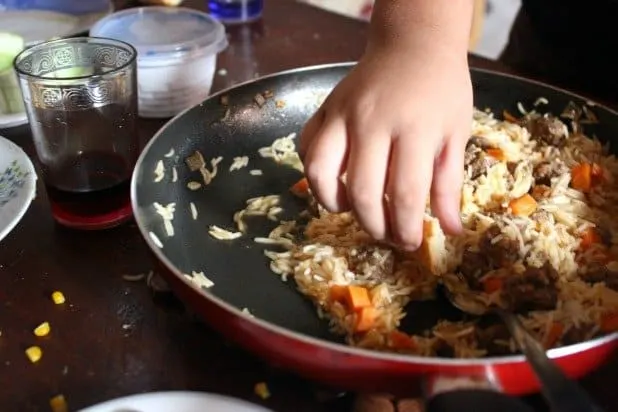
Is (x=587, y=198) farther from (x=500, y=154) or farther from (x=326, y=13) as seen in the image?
(x=326, y=13)

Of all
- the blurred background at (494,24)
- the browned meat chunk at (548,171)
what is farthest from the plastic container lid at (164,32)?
the blurred background at (494,24)

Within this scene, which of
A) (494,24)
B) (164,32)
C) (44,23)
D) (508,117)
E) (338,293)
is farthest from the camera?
(494,24)

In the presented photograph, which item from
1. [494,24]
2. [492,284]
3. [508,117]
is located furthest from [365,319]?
[494,24]

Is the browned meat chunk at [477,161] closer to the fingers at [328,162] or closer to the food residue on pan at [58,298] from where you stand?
the fingers at [328,162]

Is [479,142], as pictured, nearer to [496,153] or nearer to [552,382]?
[496,153]

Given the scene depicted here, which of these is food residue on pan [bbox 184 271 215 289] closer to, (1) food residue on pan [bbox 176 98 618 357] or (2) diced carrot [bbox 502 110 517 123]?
(1) food residue on pan [bbox 176 98 618 357]

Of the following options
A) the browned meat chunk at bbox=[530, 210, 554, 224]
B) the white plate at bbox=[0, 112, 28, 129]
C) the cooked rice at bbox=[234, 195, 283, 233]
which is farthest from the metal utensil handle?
the white plate at bbox=[0, 112, 28, 129]
